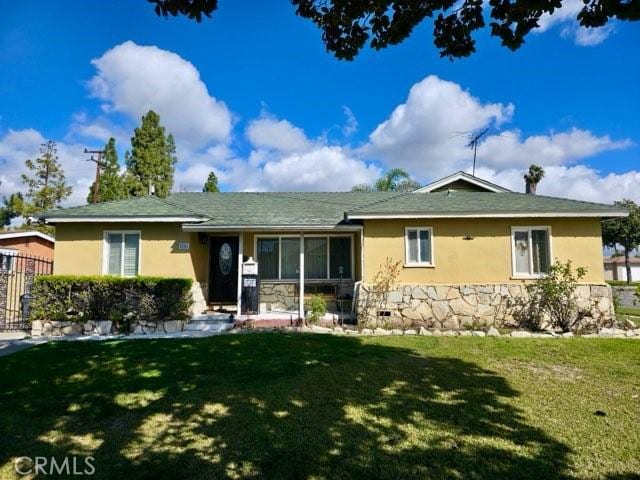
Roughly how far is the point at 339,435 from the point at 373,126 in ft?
63.5

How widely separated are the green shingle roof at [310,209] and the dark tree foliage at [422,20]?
628 centimetres

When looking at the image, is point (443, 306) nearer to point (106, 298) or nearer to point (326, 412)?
point (326, 412)

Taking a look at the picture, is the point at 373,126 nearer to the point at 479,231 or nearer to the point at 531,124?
the point at 531,124

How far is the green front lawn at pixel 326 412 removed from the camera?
3.35m

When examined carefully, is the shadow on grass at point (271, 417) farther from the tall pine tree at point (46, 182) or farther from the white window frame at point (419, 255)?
the tall pine tree at point (46, 182)

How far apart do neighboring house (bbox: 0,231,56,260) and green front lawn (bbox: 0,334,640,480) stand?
13.5 m

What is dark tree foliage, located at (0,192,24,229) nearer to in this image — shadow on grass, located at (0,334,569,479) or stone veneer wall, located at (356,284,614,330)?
shadow on grass, located at (0,334,569,479)

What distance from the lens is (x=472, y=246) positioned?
36.4 feet

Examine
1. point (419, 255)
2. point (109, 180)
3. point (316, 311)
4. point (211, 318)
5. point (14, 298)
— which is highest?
point (109, 180)

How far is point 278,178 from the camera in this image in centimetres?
4397

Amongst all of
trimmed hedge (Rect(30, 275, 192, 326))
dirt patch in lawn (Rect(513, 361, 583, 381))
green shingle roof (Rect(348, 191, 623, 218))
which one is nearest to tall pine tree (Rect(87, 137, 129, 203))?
trimmed hedge (Rect(30, 275, 192, 326))

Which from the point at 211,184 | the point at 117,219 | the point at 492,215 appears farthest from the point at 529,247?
the point at 211,184

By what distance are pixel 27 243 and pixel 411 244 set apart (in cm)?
1945

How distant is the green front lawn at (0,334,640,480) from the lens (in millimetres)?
3354
